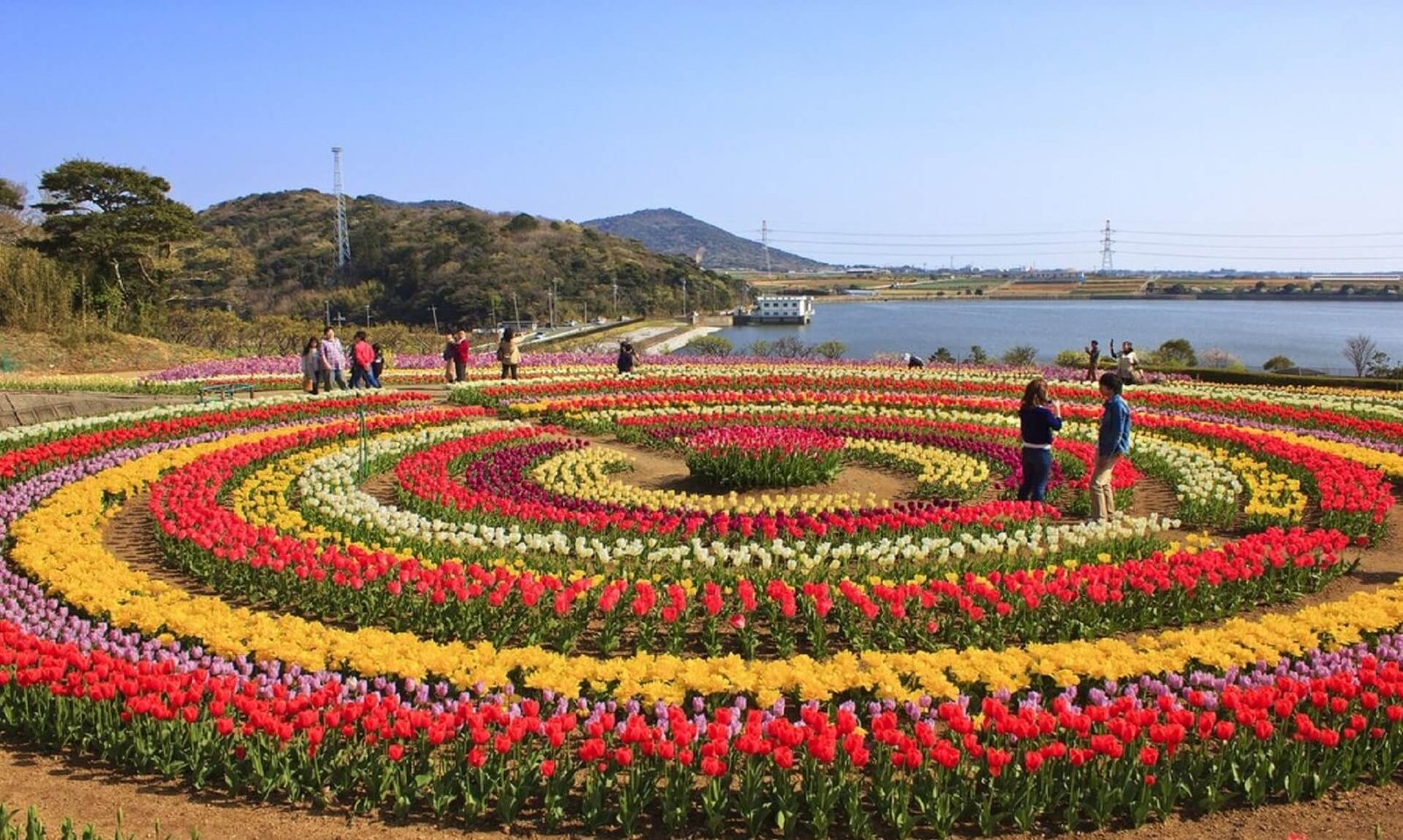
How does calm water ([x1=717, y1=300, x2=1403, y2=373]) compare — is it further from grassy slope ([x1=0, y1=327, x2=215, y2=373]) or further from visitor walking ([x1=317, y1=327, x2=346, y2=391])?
visitor walking ([x1=317, y1=327, x2=346, y2=391])

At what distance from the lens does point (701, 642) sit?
8016mm

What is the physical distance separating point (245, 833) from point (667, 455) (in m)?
11.8

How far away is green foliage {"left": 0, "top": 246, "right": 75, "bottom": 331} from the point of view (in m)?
35.8

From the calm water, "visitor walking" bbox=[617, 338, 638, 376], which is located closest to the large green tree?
"visitor walking" bbox=[617, 338, 638, 376]

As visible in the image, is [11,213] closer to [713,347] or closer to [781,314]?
[713,347]

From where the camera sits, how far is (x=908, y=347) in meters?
91.3

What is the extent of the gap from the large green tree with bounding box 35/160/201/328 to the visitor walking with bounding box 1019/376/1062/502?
43.1 meters

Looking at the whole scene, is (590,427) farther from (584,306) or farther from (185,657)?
(584,306)

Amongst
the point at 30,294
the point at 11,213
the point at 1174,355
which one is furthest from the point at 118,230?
the point at 1174,355

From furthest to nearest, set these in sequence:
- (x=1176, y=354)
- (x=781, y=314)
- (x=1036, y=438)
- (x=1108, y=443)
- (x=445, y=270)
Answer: (x=781, y=314)
(x=445, y=270)
(x=1176, y=354)
(x=1036, y=438)
(x=1108, y=443)

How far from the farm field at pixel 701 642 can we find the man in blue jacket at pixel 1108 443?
1.37 ft

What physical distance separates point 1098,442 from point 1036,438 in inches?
26.0

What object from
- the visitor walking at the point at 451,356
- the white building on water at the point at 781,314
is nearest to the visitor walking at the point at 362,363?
the visitor walking at the point at 451,356

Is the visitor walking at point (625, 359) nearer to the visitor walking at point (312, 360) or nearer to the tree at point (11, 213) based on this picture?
the visitor walking at point (312, 360)
